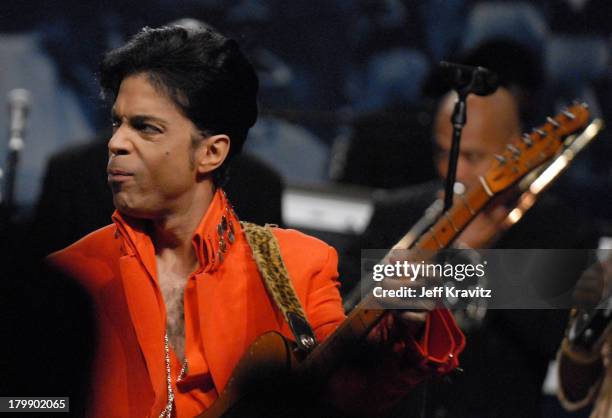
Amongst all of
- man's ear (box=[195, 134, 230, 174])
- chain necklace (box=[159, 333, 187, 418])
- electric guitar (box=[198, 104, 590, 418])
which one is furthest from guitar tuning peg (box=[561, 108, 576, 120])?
chain necklace (box=[159, 333, 187, 418])

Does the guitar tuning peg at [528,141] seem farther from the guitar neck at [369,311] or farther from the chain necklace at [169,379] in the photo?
the chain necklace at [169,379]

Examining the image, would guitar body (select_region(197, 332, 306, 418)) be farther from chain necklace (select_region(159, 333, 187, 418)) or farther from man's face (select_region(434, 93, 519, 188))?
man's face (select_region(434, 93, 519, 188))

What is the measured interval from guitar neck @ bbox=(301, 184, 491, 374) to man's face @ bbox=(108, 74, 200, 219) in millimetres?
434

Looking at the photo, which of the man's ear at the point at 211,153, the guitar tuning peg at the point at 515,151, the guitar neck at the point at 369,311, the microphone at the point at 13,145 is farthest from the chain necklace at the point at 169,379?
the guitar tuning peg at the point at 515,151

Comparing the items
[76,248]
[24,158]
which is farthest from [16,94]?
[76,248]

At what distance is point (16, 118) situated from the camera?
2859 mm

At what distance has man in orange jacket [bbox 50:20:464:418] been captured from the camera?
6.84 ft

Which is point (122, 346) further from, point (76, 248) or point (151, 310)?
point (76, 248)

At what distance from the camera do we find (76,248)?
2201mm

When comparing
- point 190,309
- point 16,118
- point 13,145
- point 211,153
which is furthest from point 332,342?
point 16,118

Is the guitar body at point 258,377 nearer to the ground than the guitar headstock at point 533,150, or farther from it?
nearer to the ground

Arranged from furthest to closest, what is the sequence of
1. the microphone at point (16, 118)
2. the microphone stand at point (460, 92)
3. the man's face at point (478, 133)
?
the man's face at point (478, 133) < the microphone at point (16, 118) < the microphone stand at point (460, 92)

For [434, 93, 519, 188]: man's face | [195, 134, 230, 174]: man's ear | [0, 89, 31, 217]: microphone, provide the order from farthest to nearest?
[434, 93, 519, 188]: man's face < [0, 89, 31, 217]: microphone < [195, 134, 230, 174]: man's ear

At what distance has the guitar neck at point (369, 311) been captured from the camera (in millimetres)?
2064
